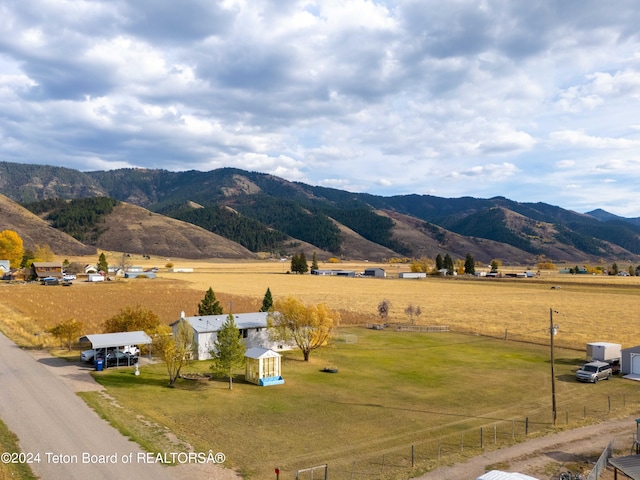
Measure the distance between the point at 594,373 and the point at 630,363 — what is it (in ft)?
17.8

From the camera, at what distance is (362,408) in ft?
113

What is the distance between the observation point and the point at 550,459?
25.6m

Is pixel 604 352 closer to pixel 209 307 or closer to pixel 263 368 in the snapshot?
pixel 263 368

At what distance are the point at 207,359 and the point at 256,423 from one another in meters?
21.1

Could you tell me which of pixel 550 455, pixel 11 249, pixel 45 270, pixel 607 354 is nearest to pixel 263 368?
pixel 550 455

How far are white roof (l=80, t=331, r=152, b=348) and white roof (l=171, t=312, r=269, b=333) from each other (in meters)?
4.70

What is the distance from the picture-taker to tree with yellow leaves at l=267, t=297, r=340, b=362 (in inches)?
2012

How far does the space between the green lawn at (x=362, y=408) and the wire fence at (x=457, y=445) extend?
0.10 meters

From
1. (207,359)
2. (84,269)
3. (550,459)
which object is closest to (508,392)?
(550,459)

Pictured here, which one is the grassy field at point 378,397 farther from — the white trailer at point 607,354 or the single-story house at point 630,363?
the single-story house at point 630,363

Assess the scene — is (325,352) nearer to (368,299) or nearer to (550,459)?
(550,459)

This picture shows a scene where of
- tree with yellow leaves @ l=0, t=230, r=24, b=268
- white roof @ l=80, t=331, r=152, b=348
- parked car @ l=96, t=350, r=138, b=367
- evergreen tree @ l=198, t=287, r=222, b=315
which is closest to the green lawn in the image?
parked car @ l=96, t=350, r=138, b=367

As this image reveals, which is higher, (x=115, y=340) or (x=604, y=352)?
(x=115, y=340)

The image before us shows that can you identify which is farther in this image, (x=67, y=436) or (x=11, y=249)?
(x=11, y=249)
